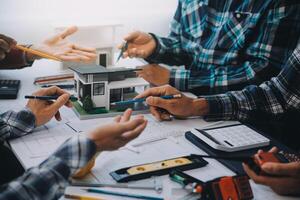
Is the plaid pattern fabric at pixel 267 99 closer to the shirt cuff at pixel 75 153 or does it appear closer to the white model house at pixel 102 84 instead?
the white model house at pixel 102 84

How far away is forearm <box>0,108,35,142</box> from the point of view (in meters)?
1.20

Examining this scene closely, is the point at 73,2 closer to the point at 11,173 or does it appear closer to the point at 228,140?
the point at 11,173

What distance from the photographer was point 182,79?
1739 millimetres

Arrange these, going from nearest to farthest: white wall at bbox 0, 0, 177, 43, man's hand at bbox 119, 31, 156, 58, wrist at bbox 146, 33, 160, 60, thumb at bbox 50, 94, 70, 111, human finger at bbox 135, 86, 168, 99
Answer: thumb at bbox 50, 94, 70, 111 < human finger at bbox 135, 86, 168, 99 < man's hand at bbox 119, 31, 156, 58 < wrist at bbox 146, 33, 160, 60 < white wall at bbox 0, 0, 177, 43

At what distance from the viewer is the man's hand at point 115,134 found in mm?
976

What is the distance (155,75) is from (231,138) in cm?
61

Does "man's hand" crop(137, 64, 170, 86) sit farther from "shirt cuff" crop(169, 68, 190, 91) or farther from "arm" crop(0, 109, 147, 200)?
"arm" crop(0, 109, 147, 200)

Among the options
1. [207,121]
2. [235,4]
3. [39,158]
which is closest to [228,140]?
[207,121]

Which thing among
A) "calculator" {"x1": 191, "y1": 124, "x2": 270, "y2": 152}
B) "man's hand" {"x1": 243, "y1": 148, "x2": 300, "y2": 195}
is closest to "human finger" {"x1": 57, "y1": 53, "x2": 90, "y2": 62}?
"calculator" {"x1": 191, "y1": 124, "x2": 270, "y2": 152}

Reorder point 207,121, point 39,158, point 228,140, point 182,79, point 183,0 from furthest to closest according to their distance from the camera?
point 183,0 < point 182,79 < point 207,121 < point 228,140 < point 39,158

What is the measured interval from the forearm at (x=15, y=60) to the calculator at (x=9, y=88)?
111mm

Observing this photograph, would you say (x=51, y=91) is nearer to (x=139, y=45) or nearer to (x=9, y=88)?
(x=9, y=88)

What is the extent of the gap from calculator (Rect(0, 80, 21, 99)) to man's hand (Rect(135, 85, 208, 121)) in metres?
0.44

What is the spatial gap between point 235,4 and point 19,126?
98 centimetres
